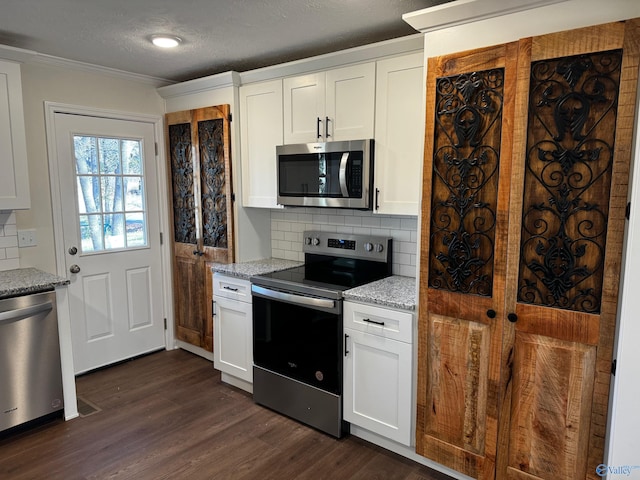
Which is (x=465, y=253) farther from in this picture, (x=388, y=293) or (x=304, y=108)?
(x=304, y=108)

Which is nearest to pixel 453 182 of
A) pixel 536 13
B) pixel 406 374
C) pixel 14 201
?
pixel 536 13

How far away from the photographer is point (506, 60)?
1771 millimetres

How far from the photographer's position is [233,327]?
3.02 m

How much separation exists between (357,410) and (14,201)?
247 cm

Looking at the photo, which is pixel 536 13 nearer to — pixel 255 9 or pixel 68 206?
pixel 255 9

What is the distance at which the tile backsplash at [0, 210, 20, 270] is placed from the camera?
9.34 feet

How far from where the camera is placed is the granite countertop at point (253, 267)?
115 inches

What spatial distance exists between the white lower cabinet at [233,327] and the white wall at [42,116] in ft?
4.12

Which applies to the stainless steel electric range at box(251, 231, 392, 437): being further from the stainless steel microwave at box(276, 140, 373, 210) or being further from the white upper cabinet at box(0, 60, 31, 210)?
the white upper cabinet at box(0, 60, 31, 210)

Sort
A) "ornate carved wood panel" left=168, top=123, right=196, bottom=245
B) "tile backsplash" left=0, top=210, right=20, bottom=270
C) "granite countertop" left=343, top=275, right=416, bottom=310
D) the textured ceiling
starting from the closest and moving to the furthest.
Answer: the textured ceiling
"granite countertop" left=343, top=275, right=416, bottom=310
"tile backsplash" left=0, top=210, right=20, bottom=270
"ornate carved wood panel" left=168, top=123, right=196, bottom=245

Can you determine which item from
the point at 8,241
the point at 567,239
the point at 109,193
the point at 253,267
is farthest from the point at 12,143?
the point at 567,239

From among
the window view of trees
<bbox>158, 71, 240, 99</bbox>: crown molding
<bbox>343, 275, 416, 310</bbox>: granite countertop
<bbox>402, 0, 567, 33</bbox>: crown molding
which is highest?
<bbox>158, 71, 240, 99</bbox>: crown molding

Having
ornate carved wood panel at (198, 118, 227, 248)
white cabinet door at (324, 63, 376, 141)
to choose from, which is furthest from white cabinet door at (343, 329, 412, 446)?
ornate carved wood panel at (198, 118, 227, 248)

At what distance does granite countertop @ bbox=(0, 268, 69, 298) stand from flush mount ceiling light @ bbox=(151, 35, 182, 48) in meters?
1.55
